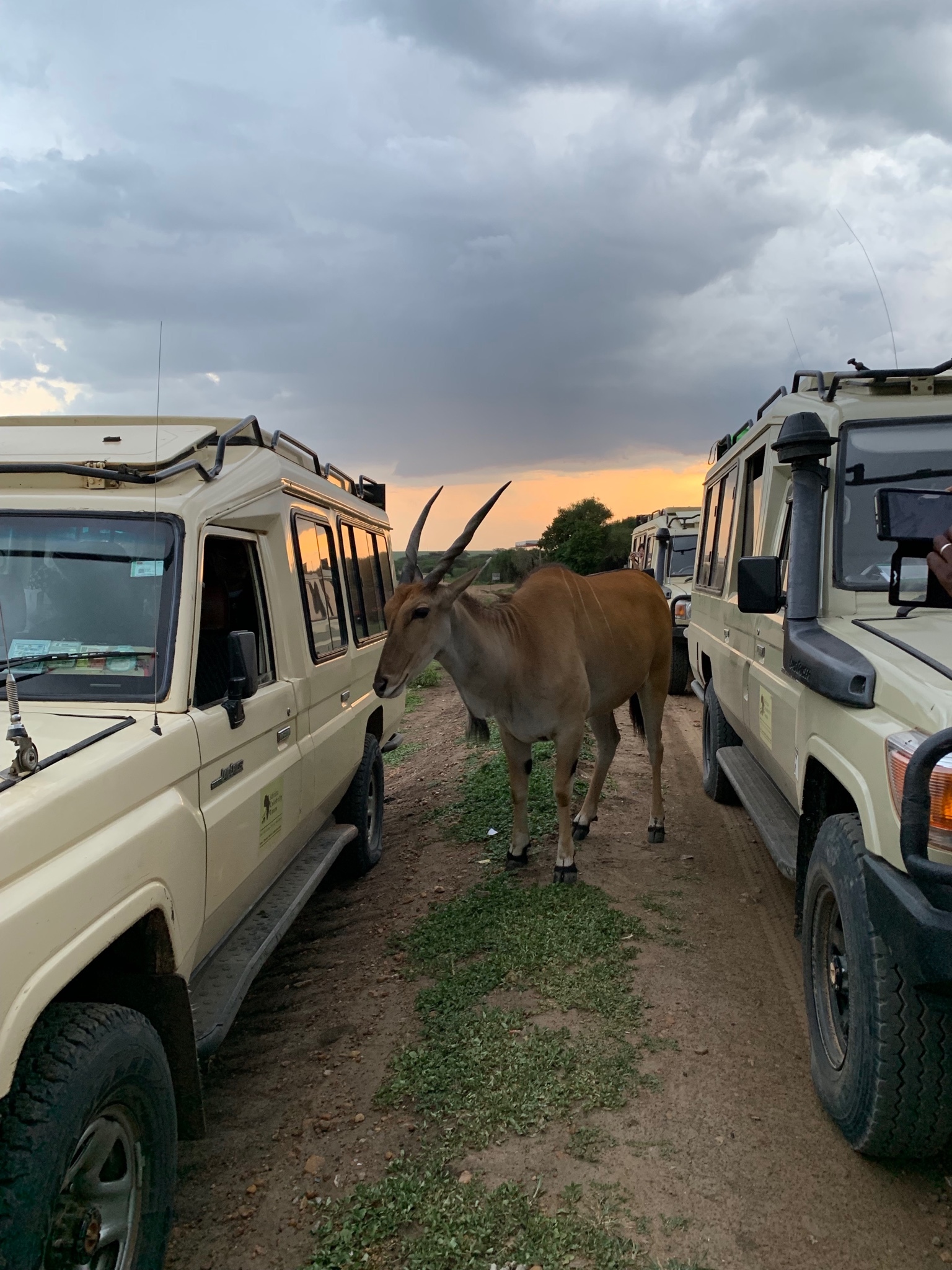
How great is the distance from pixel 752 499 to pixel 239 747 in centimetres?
366

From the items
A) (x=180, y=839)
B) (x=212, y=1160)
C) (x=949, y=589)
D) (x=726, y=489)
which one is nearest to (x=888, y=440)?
(x=949, y=589)

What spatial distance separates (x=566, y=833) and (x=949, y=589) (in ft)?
9.33

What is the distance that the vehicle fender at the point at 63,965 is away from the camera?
1683 millimetres

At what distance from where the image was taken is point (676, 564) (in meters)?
13.9

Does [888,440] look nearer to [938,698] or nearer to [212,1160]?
[938,698]

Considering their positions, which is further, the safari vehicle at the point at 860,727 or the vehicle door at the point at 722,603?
the vehicle door at the point at 722,603

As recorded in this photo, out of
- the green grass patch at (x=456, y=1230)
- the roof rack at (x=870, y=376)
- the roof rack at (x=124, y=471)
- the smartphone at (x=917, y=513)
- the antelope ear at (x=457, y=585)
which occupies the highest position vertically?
the roof rack at (x=870, y=376)

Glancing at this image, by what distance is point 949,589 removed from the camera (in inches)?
116

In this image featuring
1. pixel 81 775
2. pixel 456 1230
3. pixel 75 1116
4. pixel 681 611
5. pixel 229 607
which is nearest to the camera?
Result: pixel 75 1116

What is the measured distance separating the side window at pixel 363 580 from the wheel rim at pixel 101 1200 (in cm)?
377

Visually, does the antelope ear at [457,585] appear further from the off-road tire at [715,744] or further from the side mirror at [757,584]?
the off-road tire at [715,744]

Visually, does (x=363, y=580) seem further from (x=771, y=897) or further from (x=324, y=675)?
(x=771, y=897)

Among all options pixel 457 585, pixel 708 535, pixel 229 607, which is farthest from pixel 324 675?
pixel 708 535

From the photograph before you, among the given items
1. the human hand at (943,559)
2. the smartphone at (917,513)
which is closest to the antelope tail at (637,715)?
the smartphone at (917,513)
